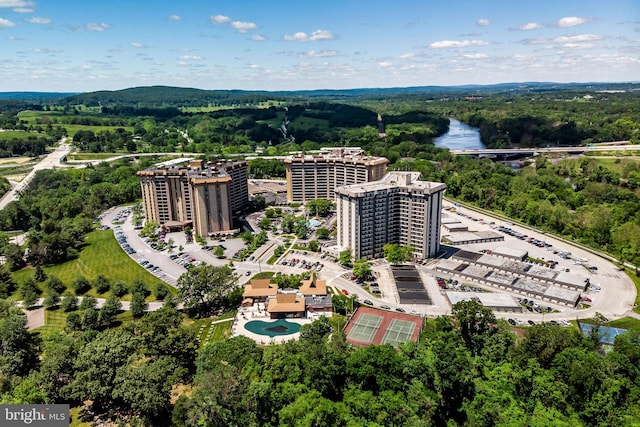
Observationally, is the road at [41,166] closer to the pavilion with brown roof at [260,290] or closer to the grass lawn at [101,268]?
the grass lawn at [101,268]

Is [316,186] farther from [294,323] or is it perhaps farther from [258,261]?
[294,323]

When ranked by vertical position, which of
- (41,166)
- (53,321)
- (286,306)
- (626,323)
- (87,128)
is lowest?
(53,321)

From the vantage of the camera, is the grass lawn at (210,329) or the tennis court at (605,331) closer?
the tennis court at (605,331)

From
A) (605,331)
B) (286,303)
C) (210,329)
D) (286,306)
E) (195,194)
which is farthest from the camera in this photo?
(195,194)

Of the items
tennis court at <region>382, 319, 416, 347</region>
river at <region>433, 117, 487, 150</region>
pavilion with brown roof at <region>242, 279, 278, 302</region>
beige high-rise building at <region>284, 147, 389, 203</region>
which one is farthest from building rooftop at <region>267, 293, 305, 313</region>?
river at <region>433, 117, 487, 150</region>

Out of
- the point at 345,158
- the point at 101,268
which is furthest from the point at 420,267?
the point at 101,268

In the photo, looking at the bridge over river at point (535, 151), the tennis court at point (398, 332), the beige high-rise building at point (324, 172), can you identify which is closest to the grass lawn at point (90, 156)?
the beige high-rise building at point (324, 172)

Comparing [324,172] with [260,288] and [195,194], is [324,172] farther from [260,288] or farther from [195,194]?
[260,288]

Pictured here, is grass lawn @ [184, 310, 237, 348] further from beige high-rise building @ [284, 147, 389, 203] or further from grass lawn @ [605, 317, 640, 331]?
beige high-rise building @ [284, 147, 389, 203]
